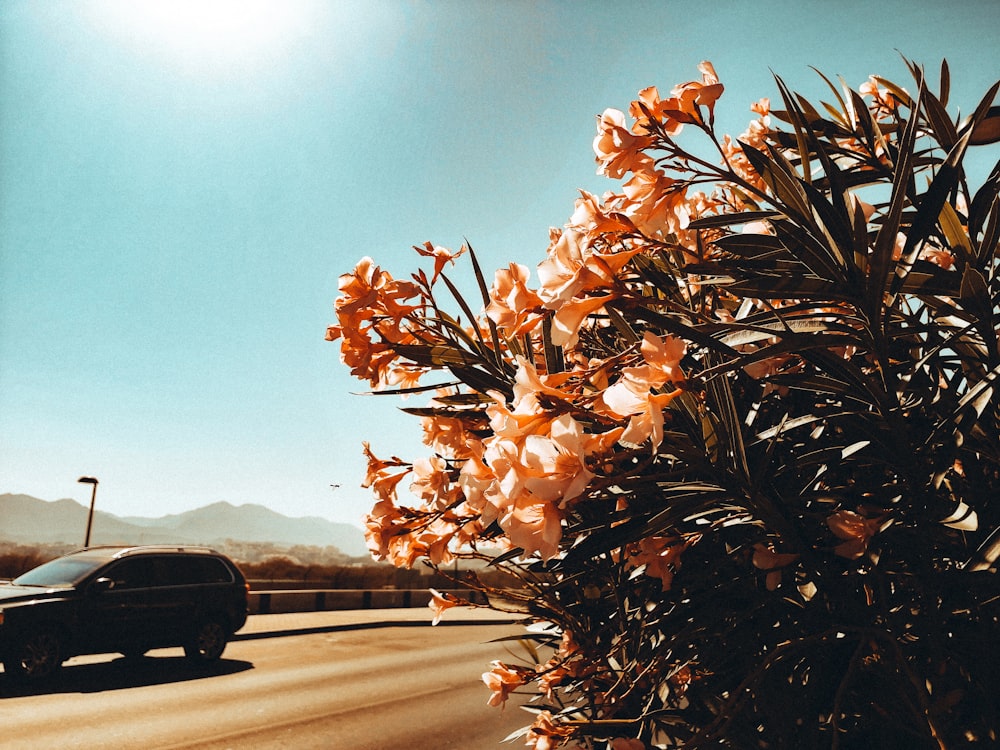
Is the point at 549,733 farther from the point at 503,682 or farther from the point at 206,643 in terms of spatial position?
the point at 206,643

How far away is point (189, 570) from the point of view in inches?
288

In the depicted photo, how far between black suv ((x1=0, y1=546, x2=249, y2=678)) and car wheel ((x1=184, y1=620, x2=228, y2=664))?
0.01 meters

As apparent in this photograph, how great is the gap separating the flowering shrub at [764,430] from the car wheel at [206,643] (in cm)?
760

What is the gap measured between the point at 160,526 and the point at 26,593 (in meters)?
177

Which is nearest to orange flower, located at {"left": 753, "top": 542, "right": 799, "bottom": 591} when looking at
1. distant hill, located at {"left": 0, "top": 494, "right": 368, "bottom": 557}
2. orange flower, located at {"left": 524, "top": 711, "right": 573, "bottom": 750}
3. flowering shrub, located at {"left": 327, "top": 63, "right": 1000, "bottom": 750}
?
flowering shrub, located at {"left": 327, "top": 63, "right": 1000, "bottom": 750}

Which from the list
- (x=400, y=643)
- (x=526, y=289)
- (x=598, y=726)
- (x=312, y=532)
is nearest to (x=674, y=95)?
(x=526, y=289)

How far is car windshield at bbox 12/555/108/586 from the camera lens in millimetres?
6395

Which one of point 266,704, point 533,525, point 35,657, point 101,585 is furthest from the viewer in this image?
point 101,585

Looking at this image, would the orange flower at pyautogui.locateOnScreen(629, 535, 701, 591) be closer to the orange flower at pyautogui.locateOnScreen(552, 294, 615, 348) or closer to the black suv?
the orange flower at pyautogui.locateOnScreen(552, 294, 615, 348)

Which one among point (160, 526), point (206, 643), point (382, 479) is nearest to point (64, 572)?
point (206, 643)

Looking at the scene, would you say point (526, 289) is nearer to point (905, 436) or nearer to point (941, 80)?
point (905, 436)

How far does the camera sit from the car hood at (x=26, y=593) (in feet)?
19.2

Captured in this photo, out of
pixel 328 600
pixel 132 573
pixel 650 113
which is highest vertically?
pixel 650 113

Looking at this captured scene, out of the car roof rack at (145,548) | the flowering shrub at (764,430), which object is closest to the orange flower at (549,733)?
the flowering shrub at (764,430)
